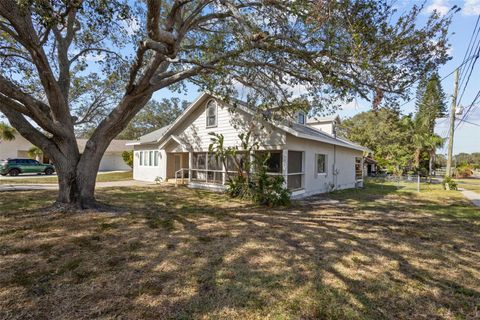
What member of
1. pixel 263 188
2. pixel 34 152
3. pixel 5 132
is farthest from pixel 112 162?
pixel 263 188

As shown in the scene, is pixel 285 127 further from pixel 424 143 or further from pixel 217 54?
pixel 424 143

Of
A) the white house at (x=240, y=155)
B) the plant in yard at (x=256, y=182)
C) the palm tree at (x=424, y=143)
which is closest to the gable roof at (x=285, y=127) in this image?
the white house at (x=240, y=155)

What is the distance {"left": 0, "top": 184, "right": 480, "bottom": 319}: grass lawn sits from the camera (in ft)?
10.7

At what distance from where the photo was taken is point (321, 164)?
1574 centimetres

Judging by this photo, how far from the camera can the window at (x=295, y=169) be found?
44.1ft

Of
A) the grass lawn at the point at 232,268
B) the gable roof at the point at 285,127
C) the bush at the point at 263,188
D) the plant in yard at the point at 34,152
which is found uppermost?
the gable roof at the point at 285,127

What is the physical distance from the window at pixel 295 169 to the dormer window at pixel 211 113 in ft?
16.0

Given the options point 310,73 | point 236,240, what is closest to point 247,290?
point 236,240

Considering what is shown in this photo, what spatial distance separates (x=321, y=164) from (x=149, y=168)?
13.3m

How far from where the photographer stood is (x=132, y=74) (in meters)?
7.99

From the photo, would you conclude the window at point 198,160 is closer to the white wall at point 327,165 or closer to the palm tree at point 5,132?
the white wall at point 327,165

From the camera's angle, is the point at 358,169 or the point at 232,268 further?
the point at 358,169

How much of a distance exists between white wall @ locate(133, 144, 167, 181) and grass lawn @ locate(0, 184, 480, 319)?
11.3 meters

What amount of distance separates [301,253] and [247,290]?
1910 millimetres
